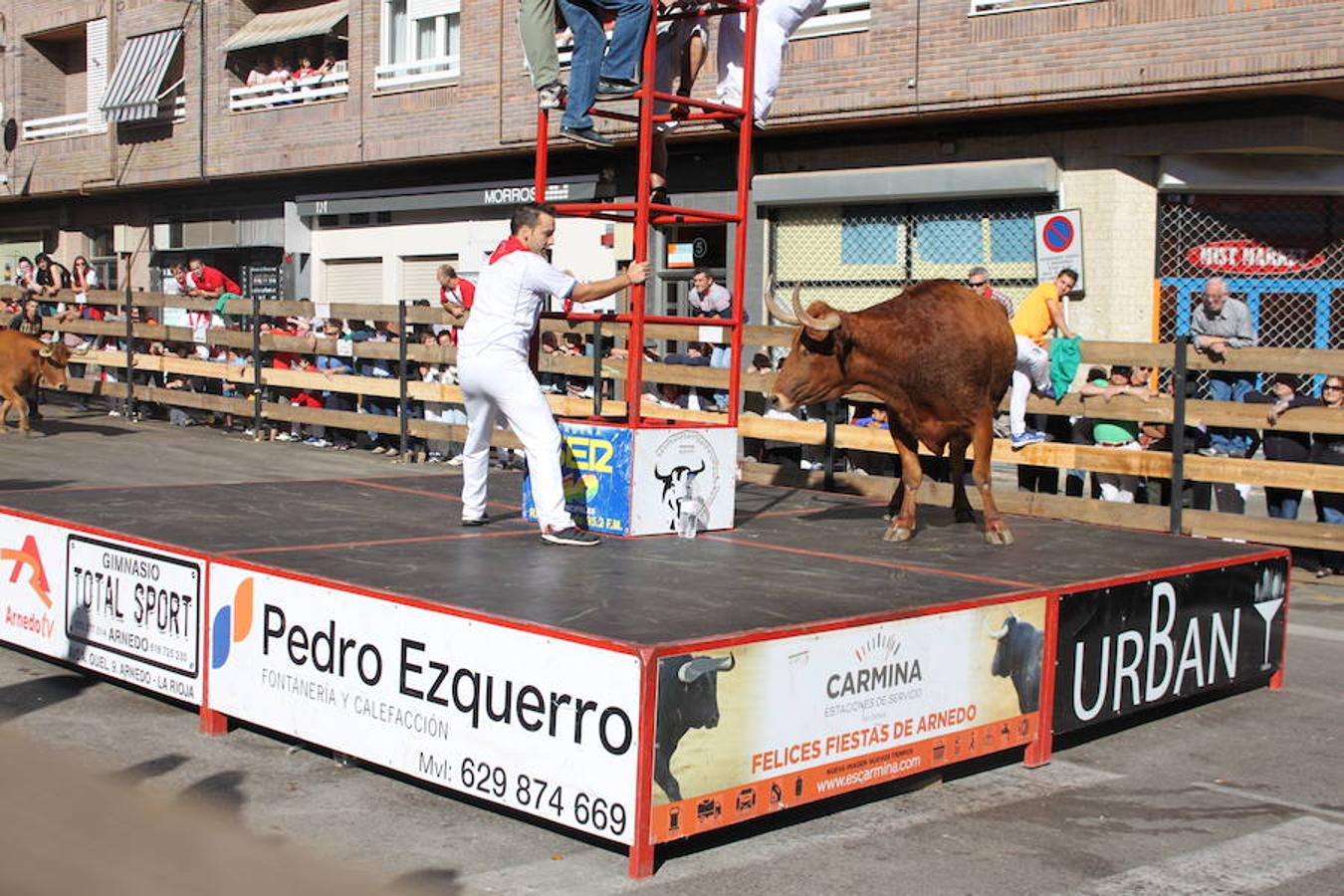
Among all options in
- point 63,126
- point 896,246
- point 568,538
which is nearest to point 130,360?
point 896,246

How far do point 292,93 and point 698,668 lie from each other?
24.8m

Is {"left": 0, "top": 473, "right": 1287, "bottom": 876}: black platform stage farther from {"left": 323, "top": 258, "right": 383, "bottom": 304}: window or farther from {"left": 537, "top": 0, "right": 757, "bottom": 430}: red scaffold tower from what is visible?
{"left": 323, "top": 258, "right": 383, "bottom": 304}: window

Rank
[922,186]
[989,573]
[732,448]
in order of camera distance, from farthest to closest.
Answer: [922,186] → [732,448] → [989,573]

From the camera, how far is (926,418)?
31.6 ft

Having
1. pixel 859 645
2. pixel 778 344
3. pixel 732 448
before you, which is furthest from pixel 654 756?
pixel 778 344

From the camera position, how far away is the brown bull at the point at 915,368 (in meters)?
9.26

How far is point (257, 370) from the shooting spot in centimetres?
2105

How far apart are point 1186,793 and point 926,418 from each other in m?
3.31

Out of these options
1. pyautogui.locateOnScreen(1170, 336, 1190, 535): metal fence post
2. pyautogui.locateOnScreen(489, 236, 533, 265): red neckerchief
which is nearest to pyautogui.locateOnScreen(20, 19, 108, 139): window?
pyautogui.locateOnScreen(1170, 336, 1190, 535): metal fence post

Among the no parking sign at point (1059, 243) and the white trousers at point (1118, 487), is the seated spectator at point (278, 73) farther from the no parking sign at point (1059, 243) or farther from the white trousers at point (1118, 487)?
the white trousers at point (1118, 487)

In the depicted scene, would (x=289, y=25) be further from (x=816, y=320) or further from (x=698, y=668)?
(x=698, y=668)

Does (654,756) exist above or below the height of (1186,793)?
above

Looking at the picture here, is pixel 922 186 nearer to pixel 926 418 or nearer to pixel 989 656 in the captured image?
pixel 926 418

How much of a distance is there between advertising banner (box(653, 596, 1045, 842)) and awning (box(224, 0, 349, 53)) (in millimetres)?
22982
